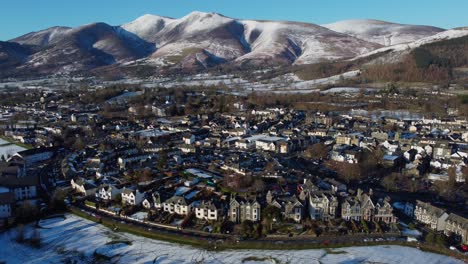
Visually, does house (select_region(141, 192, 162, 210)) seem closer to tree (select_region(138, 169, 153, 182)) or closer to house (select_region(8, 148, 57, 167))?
tree (select_region(138, 169, 153, 182))

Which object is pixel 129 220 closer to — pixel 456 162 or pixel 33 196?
pixel 33 196

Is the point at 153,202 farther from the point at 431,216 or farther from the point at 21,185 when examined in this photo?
the point at 431,216

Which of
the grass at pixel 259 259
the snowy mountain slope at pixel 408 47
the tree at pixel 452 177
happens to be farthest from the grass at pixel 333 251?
the snowy mountain slope at pixel 408 47

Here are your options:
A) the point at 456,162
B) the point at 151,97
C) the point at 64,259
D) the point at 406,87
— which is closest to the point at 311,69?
the point at 406,87

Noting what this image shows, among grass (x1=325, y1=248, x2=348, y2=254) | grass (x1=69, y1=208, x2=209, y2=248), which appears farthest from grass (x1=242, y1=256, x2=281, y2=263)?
grass (x1=325, y1=248, x2=348, y2=254)

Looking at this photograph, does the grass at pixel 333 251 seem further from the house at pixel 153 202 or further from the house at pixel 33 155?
the house at pixel 33 155

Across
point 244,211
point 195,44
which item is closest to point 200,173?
point 244,211
